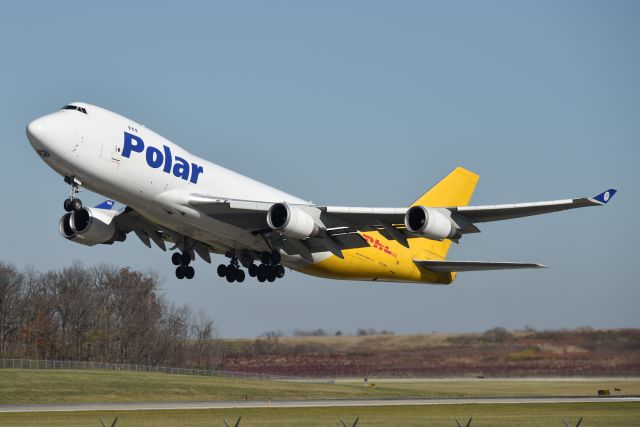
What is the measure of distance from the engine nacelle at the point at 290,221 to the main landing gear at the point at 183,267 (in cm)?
748

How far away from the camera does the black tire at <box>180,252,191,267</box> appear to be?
4641 centimetres

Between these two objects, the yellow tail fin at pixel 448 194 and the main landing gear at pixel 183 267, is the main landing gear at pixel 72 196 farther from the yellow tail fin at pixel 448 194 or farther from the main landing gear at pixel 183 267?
the yellow tail fin at pixel 448 194

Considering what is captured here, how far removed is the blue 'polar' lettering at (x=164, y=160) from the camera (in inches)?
1496

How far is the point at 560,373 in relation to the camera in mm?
76938

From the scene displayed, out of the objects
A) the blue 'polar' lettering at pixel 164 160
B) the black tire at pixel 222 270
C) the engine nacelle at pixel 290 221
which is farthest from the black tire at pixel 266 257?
the blue 'polar' lettering at pixel 164 160

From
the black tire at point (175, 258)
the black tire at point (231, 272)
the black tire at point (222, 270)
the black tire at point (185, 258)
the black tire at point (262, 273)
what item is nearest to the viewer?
the black tire at point (262, 273)

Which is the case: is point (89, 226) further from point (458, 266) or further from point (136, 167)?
point (458, 266)

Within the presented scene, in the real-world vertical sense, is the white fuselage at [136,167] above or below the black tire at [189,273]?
above

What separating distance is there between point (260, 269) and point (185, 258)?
12.6ft

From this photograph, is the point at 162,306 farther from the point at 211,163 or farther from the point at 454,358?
the point at 211,163

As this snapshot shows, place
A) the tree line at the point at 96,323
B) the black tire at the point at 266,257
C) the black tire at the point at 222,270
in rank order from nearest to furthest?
1. the black tire at the point at 266,257
2. the black tire at the point at 222,270
3. the tree line at the point at 96,323

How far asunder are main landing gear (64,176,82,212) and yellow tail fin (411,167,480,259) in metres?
20.4

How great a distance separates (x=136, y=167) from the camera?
38.0 m

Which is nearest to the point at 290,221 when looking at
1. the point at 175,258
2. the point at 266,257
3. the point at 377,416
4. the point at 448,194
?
the point at 266,257
